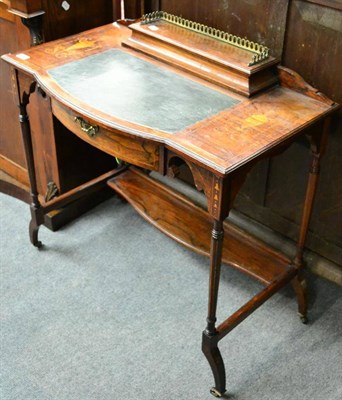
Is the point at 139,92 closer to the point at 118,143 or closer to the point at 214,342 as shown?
the point at 118,143

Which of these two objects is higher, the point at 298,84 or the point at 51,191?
the point at 298,84

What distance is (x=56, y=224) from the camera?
261cm

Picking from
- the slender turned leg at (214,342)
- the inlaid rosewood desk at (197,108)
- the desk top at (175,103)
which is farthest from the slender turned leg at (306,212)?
the slender turned leg at (214,342)

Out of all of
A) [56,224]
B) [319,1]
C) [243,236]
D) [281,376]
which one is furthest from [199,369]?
[319,1]

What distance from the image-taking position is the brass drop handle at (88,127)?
1806 millimetres

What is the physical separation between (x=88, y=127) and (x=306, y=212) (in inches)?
28.9

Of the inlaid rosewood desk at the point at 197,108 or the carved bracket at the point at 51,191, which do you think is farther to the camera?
the carved bracket at the point at 51,191

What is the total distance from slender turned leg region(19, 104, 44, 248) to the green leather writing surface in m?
0.32

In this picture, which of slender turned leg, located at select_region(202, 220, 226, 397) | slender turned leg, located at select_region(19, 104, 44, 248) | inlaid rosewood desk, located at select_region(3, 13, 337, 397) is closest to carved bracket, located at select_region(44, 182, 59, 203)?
slender turned leg, located at select_region(19, 104, 44, 248)

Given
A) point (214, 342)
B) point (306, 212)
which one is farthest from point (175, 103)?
point (214, 342)

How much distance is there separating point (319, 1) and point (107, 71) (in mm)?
652

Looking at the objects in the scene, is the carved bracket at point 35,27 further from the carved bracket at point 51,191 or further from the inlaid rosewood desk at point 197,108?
the carved bracket at point 51,191

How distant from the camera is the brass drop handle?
1.81 metres

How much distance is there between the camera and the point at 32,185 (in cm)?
236
